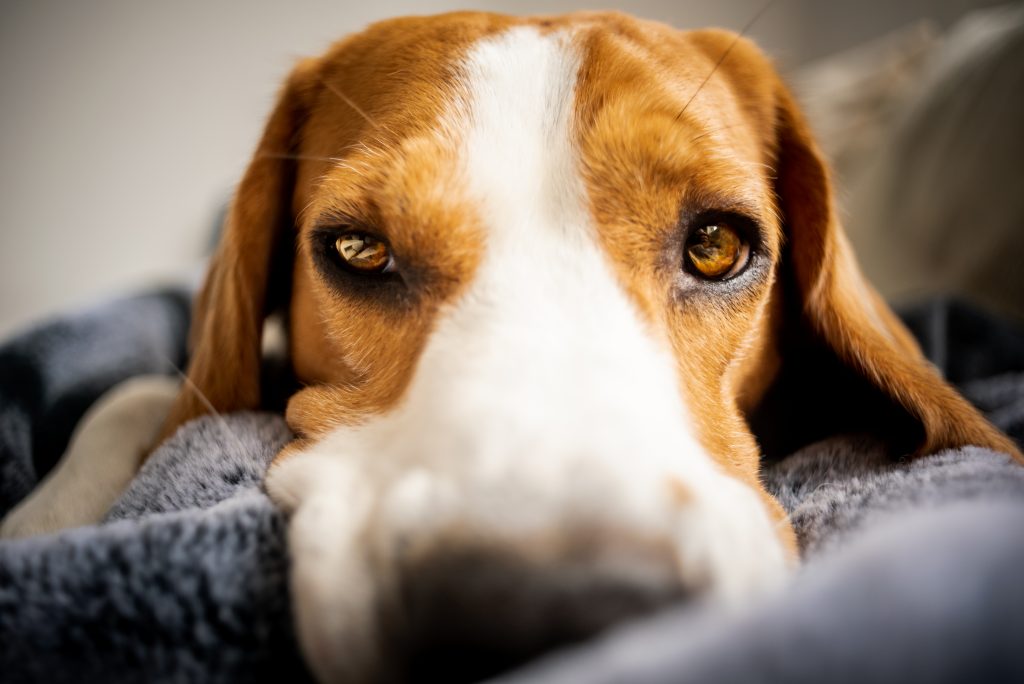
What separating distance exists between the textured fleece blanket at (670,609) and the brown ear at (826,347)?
0.37 ft

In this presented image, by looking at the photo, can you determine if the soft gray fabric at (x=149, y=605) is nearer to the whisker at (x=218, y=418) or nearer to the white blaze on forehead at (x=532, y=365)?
the white blaze on forehead at (x=532, y=365)

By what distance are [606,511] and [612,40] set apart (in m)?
0.86

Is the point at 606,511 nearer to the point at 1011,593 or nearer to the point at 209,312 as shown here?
the point at 1011,593

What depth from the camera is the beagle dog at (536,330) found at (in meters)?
0.60

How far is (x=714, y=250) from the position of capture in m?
1.07

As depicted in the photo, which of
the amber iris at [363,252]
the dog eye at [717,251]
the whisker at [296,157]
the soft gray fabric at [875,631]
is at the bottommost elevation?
the soft gray fabric at [875,631]

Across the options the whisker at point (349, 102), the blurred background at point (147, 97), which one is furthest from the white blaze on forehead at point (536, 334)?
the blurred background at point (147, 97)

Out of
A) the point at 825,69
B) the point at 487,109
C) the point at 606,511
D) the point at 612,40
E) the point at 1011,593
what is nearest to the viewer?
the point at 1011,593

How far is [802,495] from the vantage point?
3.24ft

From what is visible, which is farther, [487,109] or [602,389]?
[487,109]

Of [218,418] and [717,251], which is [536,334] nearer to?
[717,251]

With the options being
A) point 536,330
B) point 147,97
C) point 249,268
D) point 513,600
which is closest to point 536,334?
point 536,330

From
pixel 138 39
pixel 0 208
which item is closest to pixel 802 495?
pixel 138 39

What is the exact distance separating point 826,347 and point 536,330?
0.69m
